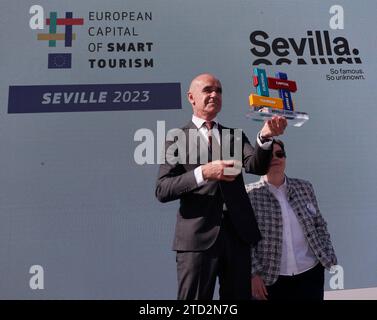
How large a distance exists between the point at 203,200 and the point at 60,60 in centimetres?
138

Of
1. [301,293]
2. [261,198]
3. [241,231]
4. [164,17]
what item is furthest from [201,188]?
[164,17]

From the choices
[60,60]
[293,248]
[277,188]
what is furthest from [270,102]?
[60,60]

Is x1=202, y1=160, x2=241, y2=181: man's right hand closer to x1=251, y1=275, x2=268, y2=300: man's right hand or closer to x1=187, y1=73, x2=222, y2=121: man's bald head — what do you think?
x1=187, y1=73, x2=222, y2=121: man's bald head

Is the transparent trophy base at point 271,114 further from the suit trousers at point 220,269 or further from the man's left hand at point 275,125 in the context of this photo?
the suit trousers at point 220,269

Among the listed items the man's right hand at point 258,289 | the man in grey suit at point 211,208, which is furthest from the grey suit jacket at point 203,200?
the man's right hand at point 258,289

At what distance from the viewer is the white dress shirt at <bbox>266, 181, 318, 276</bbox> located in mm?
1909

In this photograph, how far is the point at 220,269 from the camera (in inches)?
62.6

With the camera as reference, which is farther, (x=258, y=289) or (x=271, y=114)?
(x=258, y=289)

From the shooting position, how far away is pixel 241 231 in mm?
1567

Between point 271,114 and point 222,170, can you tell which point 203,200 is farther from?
point 271,114

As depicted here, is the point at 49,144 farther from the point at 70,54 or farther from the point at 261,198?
the point at 261,198

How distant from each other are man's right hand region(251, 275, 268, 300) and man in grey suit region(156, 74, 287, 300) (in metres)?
0.26

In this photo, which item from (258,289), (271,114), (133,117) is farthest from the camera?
(133,117)

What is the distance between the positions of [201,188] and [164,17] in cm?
131
